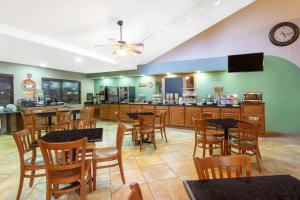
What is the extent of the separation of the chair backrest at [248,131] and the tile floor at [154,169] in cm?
57

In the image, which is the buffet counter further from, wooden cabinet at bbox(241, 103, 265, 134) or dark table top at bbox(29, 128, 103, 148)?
dark table top at bbox(29, 128, 103, 148)

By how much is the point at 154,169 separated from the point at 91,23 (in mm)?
3387

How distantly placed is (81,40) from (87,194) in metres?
3.81

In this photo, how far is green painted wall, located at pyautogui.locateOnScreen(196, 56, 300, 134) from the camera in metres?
5.37

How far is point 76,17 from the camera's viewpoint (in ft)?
12.1

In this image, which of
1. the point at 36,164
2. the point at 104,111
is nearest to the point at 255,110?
the point at 36,164

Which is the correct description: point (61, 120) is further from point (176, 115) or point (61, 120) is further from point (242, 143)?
point (242, 143)

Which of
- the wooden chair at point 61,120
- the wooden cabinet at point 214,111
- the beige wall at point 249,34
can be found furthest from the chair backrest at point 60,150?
the beige wall at point 249,34

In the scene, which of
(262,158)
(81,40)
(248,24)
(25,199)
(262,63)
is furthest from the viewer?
(248,24)

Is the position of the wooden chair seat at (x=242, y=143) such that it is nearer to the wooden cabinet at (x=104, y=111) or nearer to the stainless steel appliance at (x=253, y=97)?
the stainless steel appliance at (x=253, y=97)

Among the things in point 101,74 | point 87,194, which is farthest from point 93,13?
point 101,74

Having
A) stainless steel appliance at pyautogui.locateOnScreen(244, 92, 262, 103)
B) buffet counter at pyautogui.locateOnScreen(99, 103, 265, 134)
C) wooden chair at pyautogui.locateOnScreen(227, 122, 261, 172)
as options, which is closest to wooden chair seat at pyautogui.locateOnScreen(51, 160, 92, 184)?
wooden chair at pyautogui.locateOnScreen(227, 122, 261, 172)

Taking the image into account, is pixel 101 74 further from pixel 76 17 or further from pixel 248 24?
pixel 248 24

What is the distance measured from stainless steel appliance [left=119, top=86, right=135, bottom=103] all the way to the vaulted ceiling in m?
2.42
